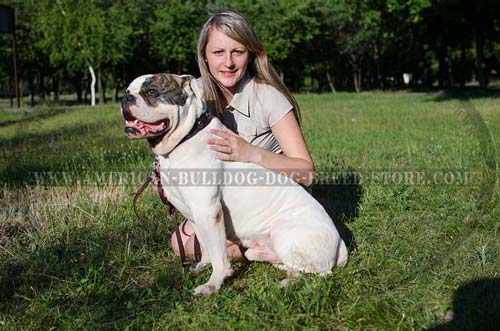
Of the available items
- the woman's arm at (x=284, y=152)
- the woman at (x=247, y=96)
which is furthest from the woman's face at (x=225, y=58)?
the woman's arm at (x=284, y=152)

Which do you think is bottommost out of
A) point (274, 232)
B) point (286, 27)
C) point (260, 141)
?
point (274, 232)

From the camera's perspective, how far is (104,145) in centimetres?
826

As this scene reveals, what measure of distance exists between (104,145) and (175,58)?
2419 cm

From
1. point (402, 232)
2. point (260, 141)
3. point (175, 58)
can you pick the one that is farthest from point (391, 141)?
point (175, 58)

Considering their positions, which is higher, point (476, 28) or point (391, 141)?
point (476, 28)

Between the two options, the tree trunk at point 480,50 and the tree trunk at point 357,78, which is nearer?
the tree trunk at point 480,50

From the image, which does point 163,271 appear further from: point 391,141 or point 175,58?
point 175,58

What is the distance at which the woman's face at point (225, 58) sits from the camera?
3.47 m

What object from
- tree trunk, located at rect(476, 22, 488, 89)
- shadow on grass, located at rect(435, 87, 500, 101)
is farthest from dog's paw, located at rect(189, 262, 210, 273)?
tree trunk, located at rect(476, 22, 488, 89)

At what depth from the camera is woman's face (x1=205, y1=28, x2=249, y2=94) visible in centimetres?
347

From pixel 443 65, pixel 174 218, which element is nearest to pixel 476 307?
pixel 174 218

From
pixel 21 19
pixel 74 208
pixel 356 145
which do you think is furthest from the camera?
pixel 21 19

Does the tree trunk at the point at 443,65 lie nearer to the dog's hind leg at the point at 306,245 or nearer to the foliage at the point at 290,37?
the foliage at the point at 290,37

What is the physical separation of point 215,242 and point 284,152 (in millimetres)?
943
